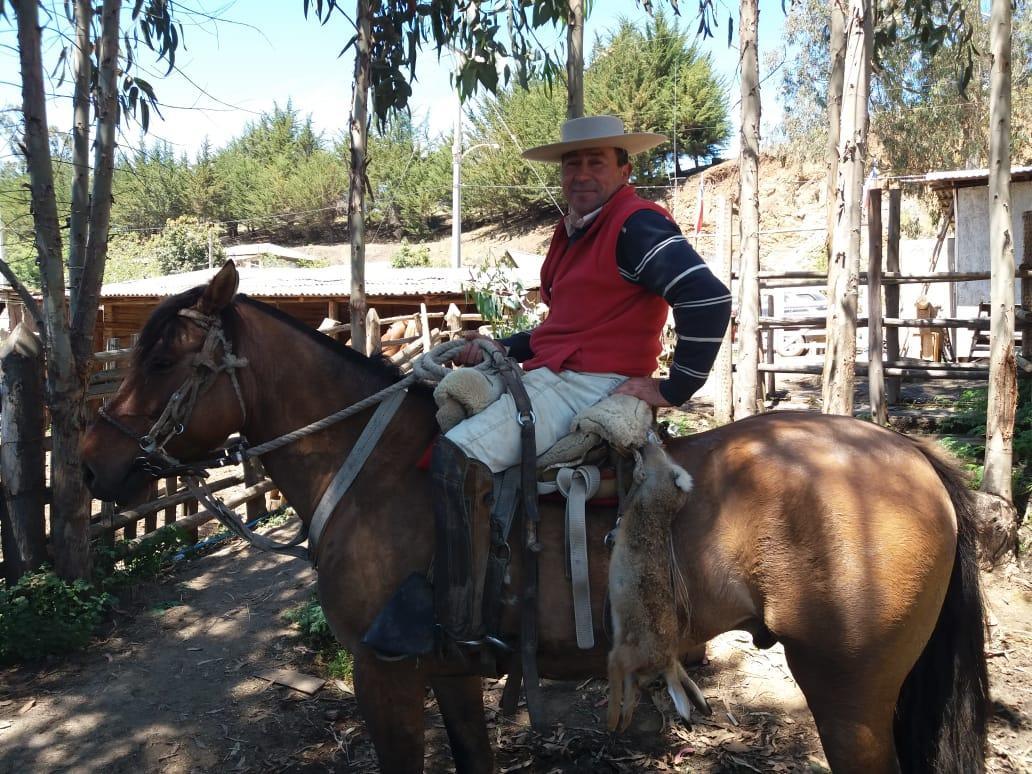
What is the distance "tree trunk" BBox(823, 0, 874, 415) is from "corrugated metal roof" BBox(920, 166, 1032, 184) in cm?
837

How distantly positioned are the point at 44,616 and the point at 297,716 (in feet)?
6.06

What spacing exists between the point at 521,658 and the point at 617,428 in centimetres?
87

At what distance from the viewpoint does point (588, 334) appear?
9.01ft

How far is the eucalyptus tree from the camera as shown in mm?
4457

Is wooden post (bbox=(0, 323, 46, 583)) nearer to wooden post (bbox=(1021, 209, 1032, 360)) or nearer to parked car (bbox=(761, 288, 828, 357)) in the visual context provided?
wooden post (bbox=(1021, 209, 1032, 360))

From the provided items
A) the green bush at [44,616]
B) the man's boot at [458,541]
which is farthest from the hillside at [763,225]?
the man's boot at [458,541]

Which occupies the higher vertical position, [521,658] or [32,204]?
[32,204]

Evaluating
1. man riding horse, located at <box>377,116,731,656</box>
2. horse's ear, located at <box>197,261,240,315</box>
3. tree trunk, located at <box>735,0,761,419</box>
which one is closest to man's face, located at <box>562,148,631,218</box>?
man riding horse, located at <box>377,116,731,656</box>

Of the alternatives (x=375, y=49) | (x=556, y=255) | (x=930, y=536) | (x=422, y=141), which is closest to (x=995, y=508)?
(x=930, y=536)

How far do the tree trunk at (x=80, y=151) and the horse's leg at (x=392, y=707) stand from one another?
3512 millimetres

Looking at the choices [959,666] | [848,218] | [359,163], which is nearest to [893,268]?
[848,218]

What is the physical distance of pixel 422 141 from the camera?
4931 centimetres

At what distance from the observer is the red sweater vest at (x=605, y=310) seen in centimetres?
267

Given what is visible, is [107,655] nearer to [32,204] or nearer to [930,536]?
[32,204]
